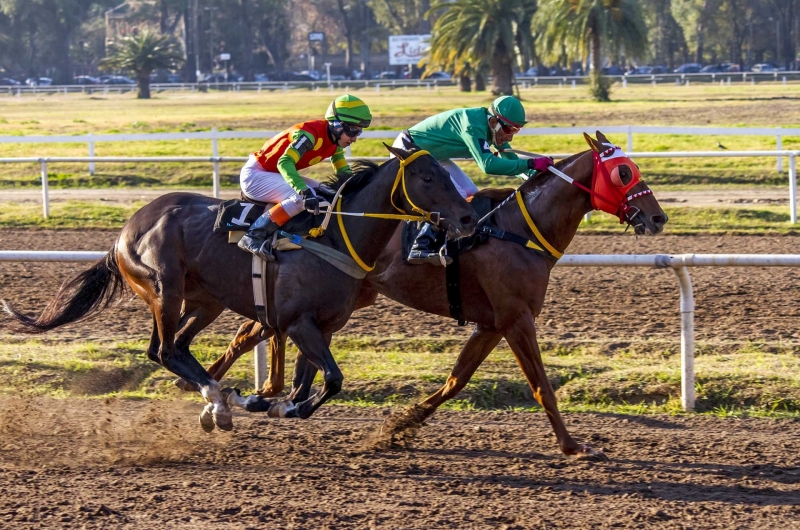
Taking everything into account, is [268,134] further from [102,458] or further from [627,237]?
[102,458]

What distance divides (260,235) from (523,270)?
4.63 feet

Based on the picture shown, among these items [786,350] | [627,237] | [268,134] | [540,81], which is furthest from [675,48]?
[786,350]

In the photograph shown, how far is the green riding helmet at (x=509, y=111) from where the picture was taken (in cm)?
600

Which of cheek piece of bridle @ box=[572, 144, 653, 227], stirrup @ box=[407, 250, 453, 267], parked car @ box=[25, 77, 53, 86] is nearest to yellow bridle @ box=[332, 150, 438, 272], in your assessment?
stirrup @ box=[407, 250, 453, 267]

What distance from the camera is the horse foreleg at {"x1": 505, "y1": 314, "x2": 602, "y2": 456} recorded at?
5426 millimetres

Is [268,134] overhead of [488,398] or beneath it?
overhead

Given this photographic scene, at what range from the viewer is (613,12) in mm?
29906

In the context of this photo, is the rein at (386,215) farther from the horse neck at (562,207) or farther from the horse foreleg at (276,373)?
the horse foreleg at (276,373)

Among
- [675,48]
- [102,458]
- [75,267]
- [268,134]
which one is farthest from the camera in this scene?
[675,48]

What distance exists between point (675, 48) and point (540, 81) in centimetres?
3029

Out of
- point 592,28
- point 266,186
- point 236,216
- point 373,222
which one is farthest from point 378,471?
point 592,28

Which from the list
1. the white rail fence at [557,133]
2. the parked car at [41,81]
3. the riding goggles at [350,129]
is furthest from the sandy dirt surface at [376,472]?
the parked car at [41,81]

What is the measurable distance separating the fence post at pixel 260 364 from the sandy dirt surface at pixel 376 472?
46cm

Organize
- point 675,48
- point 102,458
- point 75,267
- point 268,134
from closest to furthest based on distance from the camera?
point 102,458 → point 75,267 → point 268,134 → point 675,48
